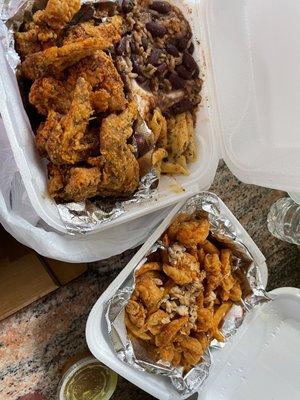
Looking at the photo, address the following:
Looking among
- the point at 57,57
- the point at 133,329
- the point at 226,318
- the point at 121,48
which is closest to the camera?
the point at 57,57

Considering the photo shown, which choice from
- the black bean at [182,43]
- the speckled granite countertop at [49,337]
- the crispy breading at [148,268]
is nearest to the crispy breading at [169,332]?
the crispy breading at [148,268]

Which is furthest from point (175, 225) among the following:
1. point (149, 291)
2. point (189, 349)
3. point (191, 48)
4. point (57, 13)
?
point (57, 13)

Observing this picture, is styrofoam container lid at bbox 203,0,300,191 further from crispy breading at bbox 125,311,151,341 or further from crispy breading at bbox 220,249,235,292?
crispy breading at bbox 125,311,151,341

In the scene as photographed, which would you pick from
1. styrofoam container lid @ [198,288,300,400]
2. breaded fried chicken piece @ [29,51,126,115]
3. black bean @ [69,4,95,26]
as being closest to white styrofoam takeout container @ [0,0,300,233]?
breaded fried chicken piece @ [29,51,126,115]

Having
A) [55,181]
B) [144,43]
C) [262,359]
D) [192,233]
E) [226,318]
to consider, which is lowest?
[262,359]

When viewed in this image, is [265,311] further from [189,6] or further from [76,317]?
[189,6]

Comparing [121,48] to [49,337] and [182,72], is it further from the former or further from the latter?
[49,337]
